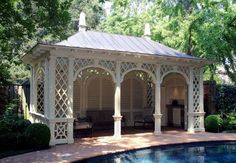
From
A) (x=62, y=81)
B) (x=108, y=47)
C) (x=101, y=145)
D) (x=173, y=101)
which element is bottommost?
(x=101, y=145)

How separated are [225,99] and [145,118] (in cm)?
405

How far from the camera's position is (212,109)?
50.6 ft

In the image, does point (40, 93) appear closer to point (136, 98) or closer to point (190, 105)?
point (136, 98)

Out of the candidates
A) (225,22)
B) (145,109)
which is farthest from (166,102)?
(225,22)

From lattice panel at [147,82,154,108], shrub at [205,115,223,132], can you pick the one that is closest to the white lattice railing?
lattice panel at [147,82,154,108]

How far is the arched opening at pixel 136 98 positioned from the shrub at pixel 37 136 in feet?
20.2

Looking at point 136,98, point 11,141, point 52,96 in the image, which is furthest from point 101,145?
point 136,98

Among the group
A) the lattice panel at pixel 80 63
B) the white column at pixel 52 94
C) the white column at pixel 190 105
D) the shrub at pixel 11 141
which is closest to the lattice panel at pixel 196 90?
the white column at pixel 190 105

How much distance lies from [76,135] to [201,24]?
8.89m

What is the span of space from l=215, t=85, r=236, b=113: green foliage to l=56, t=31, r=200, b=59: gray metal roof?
3429 millimetres

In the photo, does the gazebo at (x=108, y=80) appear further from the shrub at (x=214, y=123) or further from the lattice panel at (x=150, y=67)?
the shrub at (x=214, y=123)

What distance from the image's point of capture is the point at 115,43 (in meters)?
12.9

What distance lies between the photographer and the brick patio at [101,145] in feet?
27.8

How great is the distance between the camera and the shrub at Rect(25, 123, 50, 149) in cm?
957
